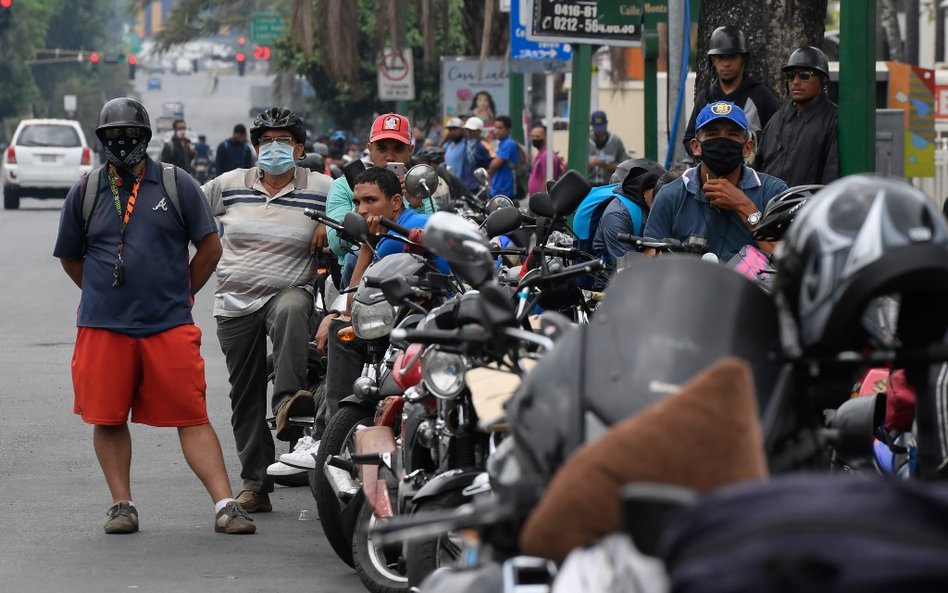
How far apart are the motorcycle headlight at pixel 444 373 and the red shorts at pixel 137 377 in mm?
2582

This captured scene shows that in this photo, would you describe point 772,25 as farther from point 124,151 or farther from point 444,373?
point 444,373

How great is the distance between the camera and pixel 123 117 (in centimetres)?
800

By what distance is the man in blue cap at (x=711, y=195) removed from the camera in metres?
7.59

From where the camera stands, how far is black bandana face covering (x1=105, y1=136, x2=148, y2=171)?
799 cm

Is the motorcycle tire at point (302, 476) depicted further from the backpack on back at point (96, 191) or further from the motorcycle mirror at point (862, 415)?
the motorcycle mirror at point (862, 415)

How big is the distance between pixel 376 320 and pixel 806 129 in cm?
325

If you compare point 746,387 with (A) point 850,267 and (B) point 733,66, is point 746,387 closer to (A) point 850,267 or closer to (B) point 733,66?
(A) point 850,267

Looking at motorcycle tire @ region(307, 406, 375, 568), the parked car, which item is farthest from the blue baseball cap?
the parked car

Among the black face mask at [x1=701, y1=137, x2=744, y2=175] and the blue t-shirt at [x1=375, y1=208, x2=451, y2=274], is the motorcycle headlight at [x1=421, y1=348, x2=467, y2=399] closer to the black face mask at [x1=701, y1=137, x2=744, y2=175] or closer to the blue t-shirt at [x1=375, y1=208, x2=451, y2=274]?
the blue t-shirt at [x1=375, y1=208, x2=451, y2=274]

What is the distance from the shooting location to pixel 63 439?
10969 millimetres

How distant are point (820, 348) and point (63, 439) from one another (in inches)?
317

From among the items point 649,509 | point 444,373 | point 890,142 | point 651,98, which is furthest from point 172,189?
point 651,98

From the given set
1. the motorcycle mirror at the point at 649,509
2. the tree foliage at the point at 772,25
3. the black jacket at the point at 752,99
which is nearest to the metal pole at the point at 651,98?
the tree foliage at the point at 772,25

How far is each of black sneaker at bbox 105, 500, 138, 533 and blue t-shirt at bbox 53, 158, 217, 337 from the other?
0.75 metres
